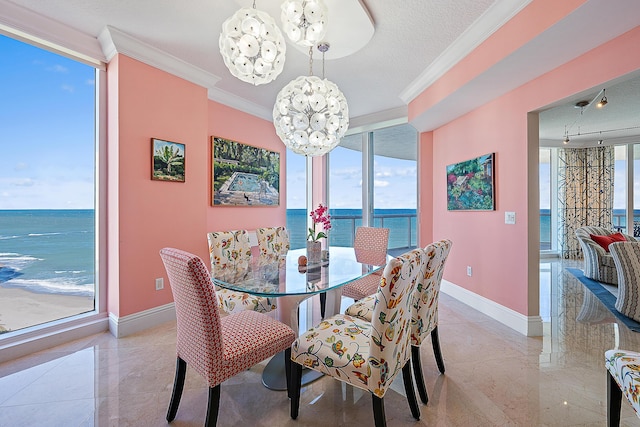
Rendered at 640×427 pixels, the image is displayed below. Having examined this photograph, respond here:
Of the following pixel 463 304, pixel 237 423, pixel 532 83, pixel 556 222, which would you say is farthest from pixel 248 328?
pixel 556 222

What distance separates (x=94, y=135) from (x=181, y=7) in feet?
4.92

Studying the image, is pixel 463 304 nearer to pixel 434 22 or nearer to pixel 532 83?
pixel 532 83

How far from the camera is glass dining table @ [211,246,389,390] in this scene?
1.72m

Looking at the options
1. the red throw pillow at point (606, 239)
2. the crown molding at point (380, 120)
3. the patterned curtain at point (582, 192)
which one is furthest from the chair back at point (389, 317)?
the patterned curtain at point (582, 192)

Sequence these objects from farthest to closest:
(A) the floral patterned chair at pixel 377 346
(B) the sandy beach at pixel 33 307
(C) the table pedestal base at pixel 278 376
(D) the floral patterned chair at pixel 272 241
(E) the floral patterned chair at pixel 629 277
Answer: (D) the floral patterned chair at pixel 272 241, (E) the floral patterned chair at pixel 629 277, (B) the sandy beach at pixel 33 307, (C) the table pedestal base at pixel 278 376, (A) the floral patterned chair at pixel 377 346

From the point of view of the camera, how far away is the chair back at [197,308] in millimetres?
1271

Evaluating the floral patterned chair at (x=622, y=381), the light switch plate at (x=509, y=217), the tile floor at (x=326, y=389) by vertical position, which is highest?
the light switch plate at (x=509, y=217)

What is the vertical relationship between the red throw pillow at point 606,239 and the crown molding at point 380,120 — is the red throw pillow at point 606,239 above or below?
below

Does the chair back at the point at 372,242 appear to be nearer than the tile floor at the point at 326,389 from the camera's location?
No

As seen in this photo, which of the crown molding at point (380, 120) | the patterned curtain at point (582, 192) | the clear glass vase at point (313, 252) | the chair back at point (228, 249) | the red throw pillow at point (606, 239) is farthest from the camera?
the patterned curtain at point (582, 192)

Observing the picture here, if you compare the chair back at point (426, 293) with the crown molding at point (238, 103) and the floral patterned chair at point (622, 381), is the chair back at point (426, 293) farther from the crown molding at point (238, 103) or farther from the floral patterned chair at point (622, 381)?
the crown molding at point (238, 103)

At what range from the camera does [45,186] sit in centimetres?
252

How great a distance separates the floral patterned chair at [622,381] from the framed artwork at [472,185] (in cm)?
194

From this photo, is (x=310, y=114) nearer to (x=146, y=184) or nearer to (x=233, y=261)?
(x=233, y=261)
